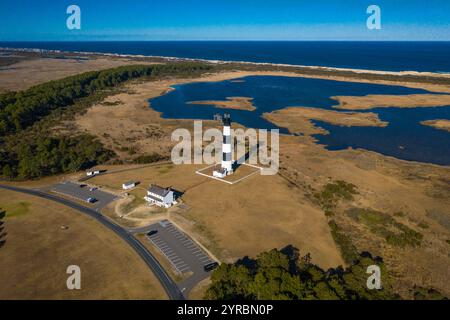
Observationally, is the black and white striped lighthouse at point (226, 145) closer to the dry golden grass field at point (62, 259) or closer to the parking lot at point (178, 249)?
the parking lot at point (178, 249)

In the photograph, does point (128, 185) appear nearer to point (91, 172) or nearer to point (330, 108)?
point (91, 172)

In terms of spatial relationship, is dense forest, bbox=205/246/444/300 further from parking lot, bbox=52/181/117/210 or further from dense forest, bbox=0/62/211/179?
dense forest, bbox=0/62/211/179

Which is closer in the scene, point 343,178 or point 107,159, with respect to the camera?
point 343,178

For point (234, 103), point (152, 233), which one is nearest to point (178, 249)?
point (152, 233)

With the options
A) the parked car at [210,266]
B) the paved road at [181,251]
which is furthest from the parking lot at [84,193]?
the parked car at [210,266]

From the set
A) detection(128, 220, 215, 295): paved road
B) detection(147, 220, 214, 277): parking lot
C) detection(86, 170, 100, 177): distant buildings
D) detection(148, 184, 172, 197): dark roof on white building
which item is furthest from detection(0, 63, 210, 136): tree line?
detection(147, 220, 214, 277): parking lot
